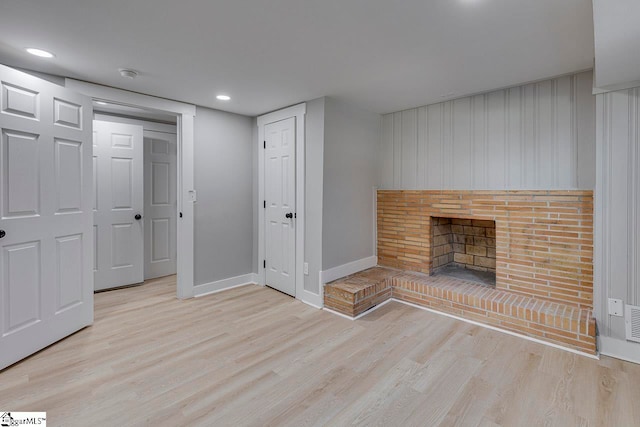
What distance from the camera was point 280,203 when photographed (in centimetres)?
374

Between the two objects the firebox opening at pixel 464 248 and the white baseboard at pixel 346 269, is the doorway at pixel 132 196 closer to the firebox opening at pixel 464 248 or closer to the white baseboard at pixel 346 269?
the white baseboard at pixel 346 269

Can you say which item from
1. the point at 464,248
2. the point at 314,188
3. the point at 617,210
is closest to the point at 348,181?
the point at 314,188

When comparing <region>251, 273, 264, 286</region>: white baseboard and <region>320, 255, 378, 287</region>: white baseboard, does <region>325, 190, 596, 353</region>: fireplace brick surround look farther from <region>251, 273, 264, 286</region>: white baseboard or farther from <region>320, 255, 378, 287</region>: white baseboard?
Answer: <region>251, 273, 264, 286</region>: white baseboard

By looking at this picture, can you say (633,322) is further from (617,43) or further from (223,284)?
(223,284)

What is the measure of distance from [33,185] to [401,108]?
356cm

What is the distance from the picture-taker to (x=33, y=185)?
7.50ft

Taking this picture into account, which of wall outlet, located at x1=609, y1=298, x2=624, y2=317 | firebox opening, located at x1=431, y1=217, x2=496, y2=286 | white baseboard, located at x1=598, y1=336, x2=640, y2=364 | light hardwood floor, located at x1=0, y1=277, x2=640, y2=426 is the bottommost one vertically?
light hardwood floor, located at x1=0, y1=277, x2=640, y2=426

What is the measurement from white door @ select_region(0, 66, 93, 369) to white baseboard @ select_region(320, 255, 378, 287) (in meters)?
2.18

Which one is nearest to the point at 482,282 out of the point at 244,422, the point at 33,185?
the point at 244,422

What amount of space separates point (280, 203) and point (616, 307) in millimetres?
3138

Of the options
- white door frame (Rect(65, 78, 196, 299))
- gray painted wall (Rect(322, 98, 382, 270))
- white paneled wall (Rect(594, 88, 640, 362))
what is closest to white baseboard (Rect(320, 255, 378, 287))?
gray painted wall (Rect(322, 98, 382, 270))

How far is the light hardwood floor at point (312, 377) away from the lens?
1705 mm

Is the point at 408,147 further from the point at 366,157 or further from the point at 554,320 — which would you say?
the point at 554,320

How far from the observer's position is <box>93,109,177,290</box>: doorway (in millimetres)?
3809
